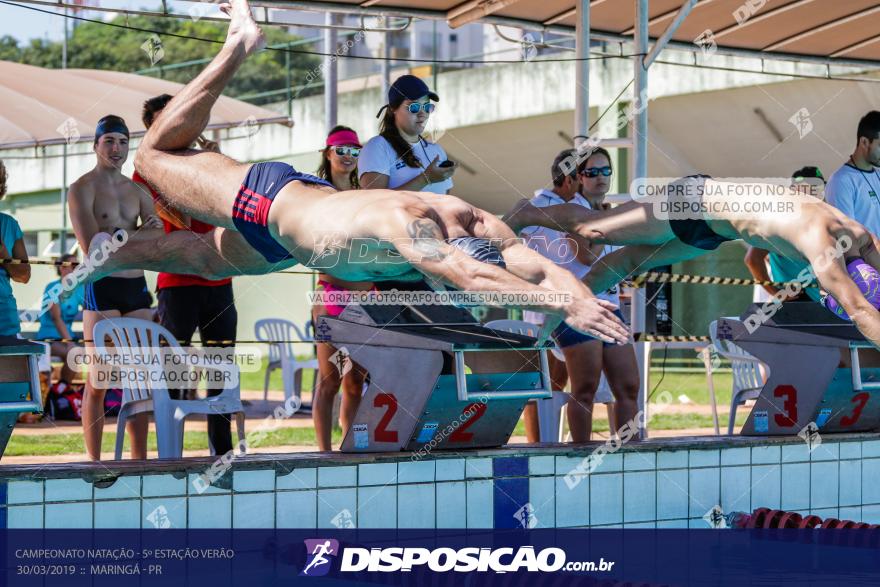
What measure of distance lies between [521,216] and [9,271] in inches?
119

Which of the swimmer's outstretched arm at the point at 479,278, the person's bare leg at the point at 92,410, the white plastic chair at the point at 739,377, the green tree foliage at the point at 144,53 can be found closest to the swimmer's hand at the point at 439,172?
the swimmer's outstretched arm at the point at 479,278

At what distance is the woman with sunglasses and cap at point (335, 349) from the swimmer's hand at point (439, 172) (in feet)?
2.41

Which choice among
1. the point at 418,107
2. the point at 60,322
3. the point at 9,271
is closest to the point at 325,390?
the point at 418,107

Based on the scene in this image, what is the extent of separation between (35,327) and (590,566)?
17.3 metres

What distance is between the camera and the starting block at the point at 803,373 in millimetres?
7188

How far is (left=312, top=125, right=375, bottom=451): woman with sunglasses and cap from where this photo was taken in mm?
6574

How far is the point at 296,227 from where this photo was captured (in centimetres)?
507

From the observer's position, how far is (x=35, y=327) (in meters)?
20.9

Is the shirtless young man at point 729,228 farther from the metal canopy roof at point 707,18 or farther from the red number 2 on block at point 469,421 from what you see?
the metal canopy roof at point 707,18

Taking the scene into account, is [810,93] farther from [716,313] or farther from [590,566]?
[590,566]

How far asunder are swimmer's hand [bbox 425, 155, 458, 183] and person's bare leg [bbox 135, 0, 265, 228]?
1.12m

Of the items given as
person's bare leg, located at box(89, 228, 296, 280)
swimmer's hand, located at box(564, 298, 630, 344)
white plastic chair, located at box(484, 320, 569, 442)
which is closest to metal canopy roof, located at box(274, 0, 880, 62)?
white plastic chair, located at box(484, 320, 569, 442)

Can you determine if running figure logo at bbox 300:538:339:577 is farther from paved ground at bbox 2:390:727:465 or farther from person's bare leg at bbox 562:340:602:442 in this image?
paved ground at bbox 2:390:727:465

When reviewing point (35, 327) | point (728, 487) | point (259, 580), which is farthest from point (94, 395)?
point (35, 327)
